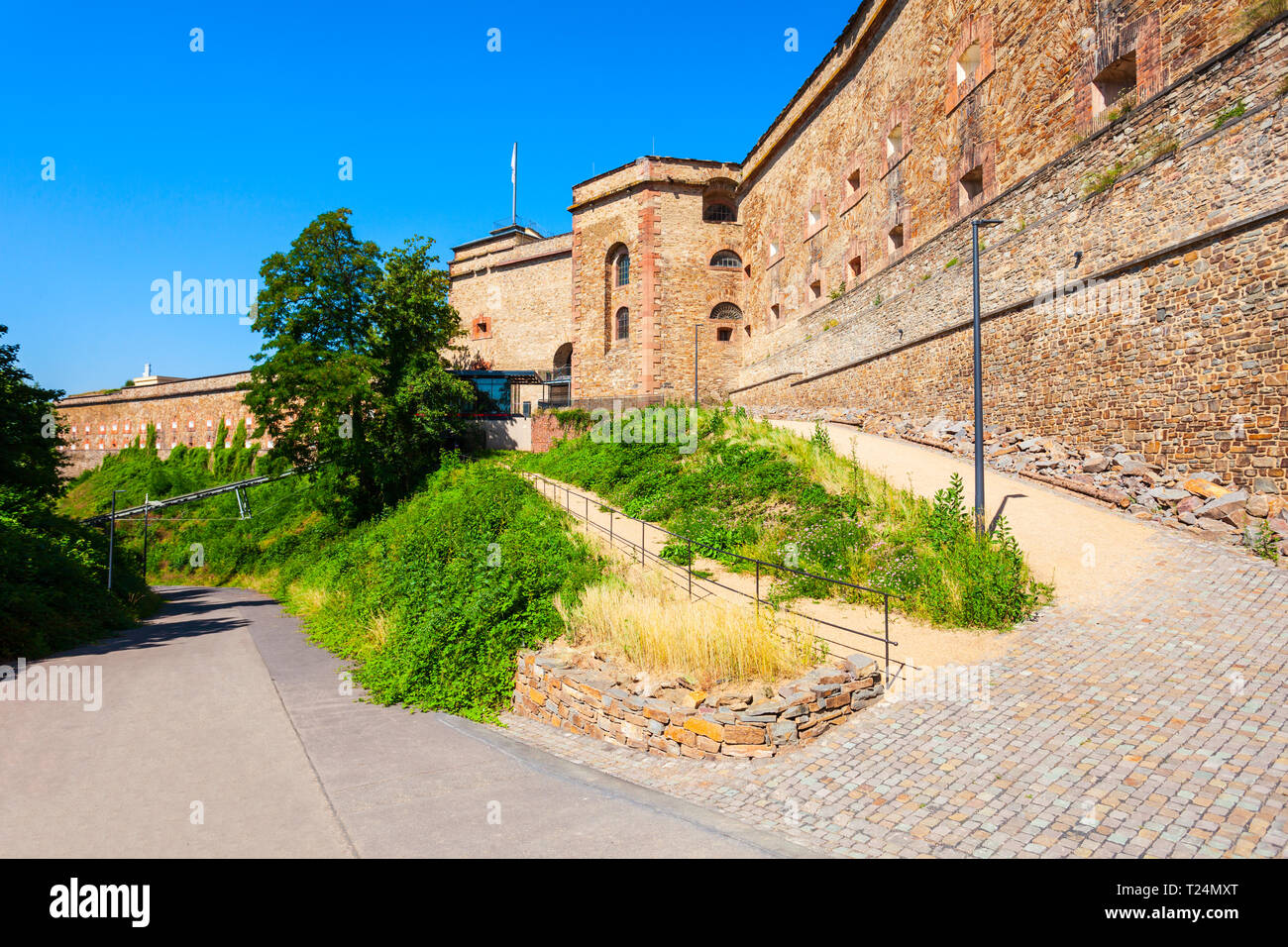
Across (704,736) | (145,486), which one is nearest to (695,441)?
(704,736)

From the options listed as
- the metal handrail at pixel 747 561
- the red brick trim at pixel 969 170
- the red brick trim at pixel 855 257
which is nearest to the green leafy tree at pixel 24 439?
the metal handrail at pixel 747 561

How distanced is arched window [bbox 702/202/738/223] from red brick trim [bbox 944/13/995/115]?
17.0 metres

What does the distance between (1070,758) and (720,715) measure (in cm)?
284

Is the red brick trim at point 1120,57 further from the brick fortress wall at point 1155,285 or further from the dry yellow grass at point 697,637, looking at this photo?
the dry yellow grass at point 697,637

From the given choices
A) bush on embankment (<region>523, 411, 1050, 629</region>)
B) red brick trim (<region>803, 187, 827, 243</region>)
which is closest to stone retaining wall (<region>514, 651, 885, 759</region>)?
bush on embankment (<region>523, 411, 1050, 629</region>)

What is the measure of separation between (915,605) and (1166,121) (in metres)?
9.86

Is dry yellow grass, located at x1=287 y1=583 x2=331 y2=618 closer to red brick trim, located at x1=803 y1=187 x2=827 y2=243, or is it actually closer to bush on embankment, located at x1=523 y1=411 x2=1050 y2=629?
bush on embankment, located at x1=523 y1=411 x2=1050 y2=629

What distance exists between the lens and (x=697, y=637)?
732 cm

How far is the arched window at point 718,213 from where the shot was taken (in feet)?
119

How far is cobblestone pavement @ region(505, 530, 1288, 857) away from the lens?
4242mm

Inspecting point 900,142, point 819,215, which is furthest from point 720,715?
point 819,215

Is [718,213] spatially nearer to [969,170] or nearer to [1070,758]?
[969,170]
